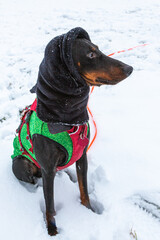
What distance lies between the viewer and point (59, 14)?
8.98 metres

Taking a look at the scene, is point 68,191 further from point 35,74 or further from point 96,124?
point 35,74

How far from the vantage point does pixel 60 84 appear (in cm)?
141

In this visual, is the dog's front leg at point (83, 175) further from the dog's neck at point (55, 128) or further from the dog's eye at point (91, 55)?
the dog's eye at point (91, 55)

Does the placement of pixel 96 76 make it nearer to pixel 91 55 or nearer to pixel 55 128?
pixel 91 55

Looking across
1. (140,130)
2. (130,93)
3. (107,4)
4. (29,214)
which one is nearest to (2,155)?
(29,214)

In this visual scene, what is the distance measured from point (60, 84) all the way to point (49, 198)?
1011 millimetres

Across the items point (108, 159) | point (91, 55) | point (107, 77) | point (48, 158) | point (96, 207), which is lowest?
point (96, 207)

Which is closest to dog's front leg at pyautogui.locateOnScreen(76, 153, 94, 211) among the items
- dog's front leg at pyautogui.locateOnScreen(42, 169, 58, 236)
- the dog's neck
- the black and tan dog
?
the black and tan dog

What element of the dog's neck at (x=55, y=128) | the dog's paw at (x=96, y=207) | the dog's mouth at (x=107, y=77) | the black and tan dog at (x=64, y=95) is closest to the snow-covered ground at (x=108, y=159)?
the dog's paw at (x=96, y=207)

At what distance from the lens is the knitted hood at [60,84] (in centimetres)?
140

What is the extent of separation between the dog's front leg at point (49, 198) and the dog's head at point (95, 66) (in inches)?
32.7

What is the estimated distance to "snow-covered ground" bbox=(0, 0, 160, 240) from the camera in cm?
191

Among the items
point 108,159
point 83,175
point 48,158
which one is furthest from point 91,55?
point 108,159

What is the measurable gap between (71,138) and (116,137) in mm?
1225
